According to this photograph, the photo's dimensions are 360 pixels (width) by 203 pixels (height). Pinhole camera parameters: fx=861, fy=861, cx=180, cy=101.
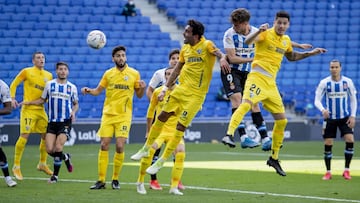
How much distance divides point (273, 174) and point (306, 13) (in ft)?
65.3

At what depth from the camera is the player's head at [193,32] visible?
13359mm

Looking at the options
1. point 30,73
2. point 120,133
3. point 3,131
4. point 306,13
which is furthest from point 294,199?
point 306,13

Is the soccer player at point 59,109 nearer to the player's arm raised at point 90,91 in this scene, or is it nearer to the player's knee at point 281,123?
the player's arm raised at point 90,91

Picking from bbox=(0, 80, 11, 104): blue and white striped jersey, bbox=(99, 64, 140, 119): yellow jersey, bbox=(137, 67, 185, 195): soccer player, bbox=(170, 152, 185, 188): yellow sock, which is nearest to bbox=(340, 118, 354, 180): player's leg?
bbox=(137, 67, 185, 195): soccer player

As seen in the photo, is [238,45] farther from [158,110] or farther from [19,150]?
[19,150]

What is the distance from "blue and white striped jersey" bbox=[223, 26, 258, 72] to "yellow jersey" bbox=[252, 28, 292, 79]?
9.3 inches

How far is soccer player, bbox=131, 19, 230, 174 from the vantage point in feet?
44.1

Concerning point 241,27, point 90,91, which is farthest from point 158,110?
point 241,27

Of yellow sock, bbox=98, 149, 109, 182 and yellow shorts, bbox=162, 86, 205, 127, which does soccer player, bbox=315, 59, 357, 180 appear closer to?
yellow shorts, bbox=162, 86, 205, 127

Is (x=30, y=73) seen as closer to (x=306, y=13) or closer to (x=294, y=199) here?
(x=294, y=199)

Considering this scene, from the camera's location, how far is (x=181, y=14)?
35031 mm

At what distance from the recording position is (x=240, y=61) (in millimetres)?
13461

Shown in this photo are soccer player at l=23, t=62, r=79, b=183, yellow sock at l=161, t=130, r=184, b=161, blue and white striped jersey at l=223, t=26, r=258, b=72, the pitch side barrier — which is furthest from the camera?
the pitch side barrier

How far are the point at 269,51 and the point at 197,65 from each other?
1.15 m
